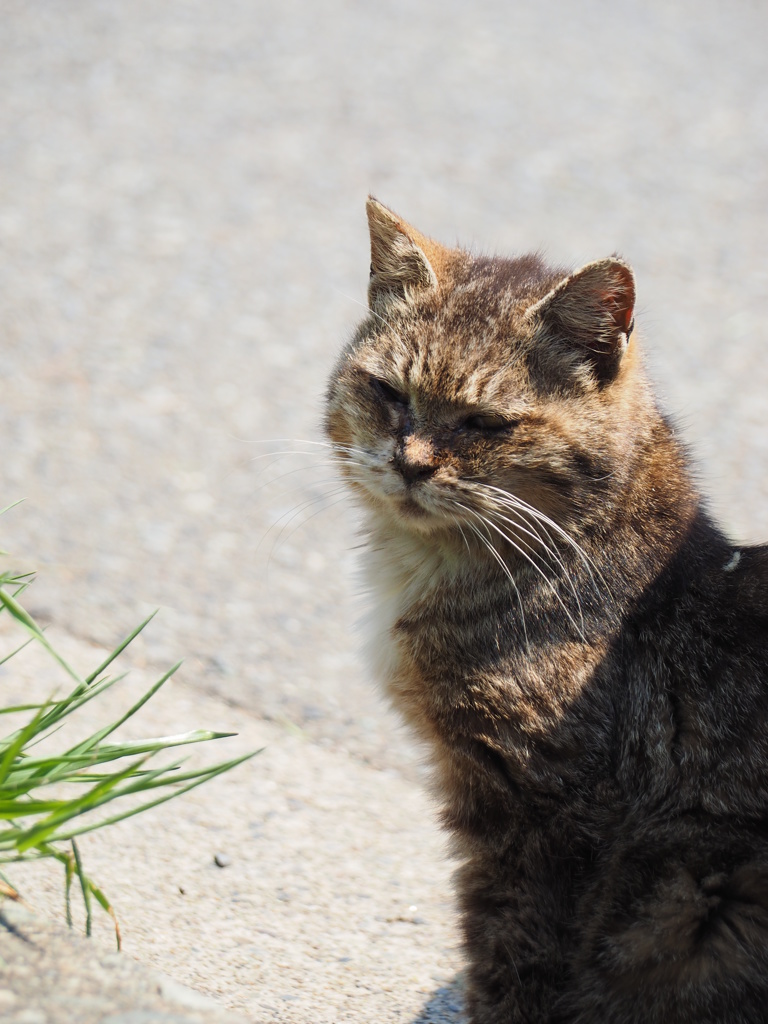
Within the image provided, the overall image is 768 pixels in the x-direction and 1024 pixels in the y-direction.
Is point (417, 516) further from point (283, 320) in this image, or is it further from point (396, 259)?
point (283, 320)

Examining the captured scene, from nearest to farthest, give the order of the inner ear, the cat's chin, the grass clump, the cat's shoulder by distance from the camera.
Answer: the grass clump < the cat's shoulder < the cat's chin < the inner ear

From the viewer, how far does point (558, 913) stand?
2320 mm

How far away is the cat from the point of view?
2229 mm

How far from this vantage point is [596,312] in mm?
2580

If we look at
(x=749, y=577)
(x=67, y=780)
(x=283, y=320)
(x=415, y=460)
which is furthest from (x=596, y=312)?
(x=283, y=320)

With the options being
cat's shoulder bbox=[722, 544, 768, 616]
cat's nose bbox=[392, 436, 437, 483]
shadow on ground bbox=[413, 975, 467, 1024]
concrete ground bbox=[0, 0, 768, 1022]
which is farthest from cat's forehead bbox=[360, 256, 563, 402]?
shadow on ground bbox=[413, 975, 467, 1024]

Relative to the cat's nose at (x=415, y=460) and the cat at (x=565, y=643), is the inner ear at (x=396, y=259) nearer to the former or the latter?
the cat at (x=565, y=643)

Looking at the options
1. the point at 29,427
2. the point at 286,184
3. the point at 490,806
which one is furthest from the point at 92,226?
the point at 490,806

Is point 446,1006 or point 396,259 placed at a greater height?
point 396,259

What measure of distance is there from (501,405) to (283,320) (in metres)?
3.23

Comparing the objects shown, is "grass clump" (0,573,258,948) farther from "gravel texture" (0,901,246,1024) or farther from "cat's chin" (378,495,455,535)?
"cat's chin" (378,495,455,535)

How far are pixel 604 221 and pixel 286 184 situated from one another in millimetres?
1899

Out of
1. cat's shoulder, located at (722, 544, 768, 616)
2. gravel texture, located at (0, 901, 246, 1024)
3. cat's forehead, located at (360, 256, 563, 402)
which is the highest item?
cat's forehead, located at (360, 256, 563, 402)

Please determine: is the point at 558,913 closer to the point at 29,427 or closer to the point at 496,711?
the point at 496,711
